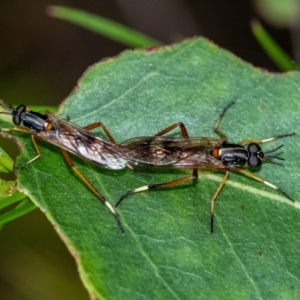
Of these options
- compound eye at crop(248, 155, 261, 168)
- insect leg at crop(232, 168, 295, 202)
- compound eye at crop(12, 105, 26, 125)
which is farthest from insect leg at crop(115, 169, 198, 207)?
compound eye at crop(12, 105, 26, 125)

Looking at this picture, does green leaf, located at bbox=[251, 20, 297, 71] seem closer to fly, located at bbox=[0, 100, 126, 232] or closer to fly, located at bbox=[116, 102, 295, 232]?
fly, located at bbox=[116, 102, 295, 232]

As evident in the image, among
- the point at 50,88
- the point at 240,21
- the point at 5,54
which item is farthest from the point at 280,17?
the point at 5,54

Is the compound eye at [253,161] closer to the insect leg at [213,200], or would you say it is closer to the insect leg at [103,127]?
the insect leg at [213,200]

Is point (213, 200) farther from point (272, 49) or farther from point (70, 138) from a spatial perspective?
point (272, 49)

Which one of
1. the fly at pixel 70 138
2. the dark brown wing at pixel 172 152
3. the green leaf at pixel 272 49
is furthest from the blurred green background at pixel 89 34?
the dark brown wing at pixel 172 152

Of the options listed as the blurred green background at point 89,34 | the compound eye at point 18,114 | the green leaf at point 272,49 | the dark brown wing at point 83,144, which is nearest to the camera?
the dark brown wing at point 83,144

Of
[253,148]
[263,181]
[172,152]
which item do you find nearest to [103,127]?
[172,152]

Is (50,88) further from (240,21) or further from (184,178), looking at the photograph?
(184,178)

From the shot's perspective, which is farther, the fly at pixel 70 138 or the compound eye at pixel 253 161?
the compound eye at pixel 253 161
